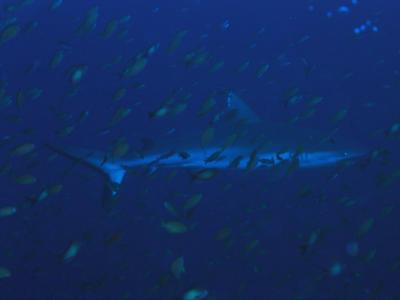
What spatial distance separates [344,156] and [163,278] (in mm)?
4553

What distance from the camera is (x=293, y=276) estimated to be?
1034cm

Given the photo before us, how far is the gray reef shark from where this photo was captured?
6000 mm

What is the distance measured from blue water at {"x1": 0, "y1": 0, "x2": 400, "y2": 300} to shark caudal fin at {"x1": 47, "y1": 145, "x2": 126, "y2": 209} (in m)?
0.20

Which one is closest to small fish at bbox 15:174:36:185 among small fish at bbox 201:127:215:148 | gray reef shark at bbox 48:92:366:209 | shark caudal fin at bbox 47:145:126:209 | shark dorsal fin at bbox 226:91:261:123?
gray reef shark at bbox 48:92:366:209

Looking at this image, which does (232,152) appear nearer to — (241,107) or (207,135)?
(241,107)

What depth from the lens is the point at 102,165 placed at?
6793 mm

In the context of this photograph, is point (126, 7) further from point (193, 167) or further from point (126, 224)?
point (193, 167)

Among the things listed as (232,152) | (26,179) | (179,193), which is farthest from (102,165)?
(179,193)

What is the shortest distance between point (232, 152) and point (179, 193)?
11.2ft

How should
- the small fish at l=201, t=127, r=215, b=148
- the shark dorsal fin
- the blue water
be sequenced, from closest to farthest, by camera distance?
the small fish at l=201, t=127, r=215, b=148, the blue water, the shark dorsal fin

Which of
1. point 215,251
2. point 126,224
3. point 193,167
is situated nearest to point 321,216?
point 215,251

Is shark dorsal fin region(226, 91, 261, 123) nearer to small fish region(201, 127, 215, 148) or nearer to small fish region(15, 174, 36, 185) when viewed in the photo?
small fish region(201, 127, 215, 148)

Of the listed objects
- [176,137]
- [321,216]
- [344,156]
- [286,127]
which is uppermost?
[176,137]

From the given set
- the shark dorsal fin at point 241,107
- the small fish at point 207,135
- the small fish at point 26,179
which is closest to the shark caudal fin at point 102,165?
the small fish at point 26,179
